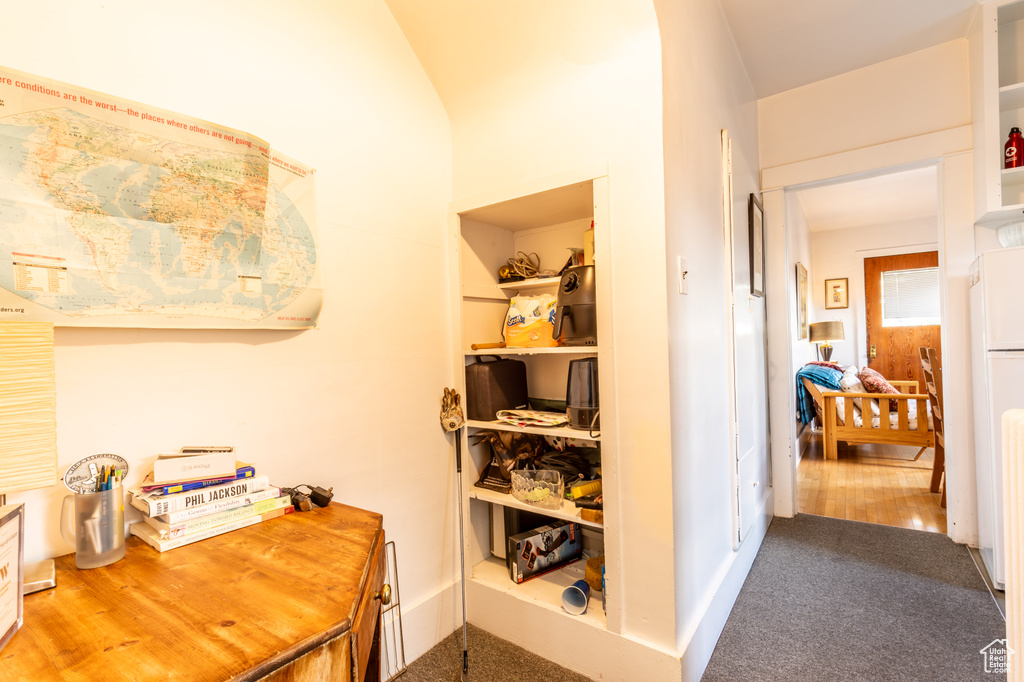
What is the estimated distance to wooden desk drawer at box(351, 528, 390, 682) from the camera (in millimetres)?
771

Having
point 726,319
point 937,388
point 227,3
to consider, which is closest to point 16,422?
point 227,3

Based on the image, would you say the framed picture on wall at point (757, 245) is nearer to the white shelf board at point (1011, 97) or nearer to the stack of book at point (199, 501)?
the white shelf board at point (1011, 97)

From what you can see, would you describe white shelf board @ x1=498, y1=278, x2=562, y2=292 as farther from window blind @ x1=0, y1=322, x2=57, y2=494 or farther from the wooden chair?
the wooden chair

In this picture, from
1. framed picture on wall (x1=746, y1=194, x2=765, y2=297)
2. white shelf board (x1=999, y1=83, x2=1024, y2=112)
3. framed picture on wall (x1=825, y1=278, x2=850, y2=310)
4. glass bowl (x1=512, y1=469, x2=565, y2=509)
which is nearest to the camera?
glass bowl (x1=512, y1=469, x2=565, y2=509)

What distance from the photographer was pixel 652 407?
1519mm

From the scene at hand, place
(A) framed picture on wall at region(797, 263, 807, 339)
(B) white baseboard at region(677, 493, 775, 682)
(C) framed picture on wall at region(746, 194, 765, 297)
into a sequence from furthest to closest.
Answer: (A) framed picture on wall at region(797, 263, 807, 339) → (C) framed picture on wall at region(746, 194, 765, 297) → (B) white baseboard at region(677, 493, 775, 682)

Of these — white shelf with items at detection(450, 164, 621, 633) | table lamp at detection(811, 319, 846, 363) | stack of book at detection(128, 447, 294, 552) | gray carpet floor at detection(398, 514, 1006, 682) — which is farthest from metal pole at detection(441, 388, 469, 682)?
table lamp at detection(811, 319, 846, 363)

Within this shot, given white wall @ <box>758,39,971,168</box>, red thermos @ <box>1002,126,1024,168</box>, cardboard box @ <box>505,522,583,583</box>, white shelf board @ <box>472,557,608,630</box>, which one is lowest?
white shelf board @ <box>472,557,608,630</box>

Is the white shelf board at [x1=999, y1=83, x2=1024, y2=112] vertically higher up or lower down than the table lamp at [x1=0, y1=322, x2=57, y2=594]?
higher up

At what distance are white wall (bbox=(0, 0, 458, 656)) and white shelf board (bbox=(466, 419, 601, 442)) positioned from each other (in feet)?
0.59

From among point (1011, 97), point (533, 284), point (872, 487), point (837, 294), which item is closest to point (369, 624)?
point (533, 284)

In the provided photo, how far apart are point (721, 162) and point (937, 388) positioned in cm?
225

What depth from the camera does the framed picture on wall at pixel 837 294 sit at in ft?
21.6

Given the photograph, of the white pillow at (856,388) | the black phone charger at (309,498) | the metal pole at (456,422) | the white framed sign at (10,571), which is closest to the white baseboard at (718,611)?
the metal pole at (456,422)
